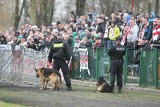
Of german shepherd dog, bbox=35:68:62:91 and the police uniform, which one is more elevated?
the police uniform

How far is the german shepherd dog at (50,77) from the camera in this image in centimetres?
1941

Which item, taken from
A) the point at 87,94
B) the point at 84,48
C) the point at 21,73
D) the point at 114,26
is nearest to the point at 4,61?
the point at 21,73

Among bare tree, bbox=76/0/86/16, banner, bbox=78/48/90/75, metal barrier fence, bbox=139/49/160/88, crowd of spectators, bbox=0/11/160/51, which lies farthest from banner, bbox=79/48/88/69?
bare tree, bbox=76/0/86/16

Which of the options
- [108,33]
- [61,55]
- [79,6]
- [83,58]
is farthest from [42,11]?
[61,55]

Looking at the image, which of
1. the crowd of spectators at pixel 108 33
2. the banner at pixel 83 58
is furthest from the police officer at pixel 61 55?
the banner at pixel 83 58

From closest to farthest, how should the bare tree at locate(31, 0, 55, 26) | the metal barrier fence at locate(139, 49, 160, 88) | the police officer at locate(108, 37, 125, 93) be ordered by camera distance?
the police officer at locate(108, 37, 125, 93) < the metal barrier fence at locate(139, 49, 160, 88) < the bare tree at locate(31, 0, 55, 26)

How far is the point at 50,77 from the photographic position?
64.1 feet

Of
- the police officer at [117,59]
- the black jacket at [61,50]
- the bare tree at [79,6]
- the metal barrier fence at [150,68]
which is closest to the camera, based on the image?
the police officer at [117,59]

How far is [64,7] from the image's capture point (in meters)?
60.8

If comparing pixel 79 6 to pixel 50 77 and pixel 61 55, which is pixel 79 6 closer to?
pixel 61 55

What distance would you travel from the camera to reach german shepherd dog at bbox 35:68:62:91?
1941cm

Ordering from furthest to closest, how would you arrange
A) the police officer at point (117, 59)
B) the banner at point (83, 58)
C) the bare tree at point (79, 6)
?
the bare tree at point (79, 6) < the banner at point (83, 58) < the police officer at point (117, 59)

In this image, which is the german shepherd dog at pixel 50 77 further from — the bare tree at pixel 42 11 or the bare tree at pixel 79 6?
the bare tree at pixel 42 11

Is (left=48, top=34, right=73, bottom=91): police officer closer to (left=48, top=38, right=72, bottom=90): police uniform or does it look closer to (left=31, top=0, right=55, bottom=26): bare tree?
(left=48, top=38, right=72, bottom=90): police uniform
